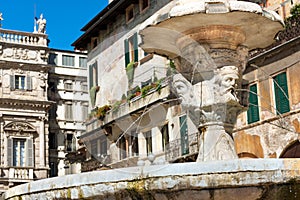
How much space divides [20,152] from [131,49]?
40.6 feet

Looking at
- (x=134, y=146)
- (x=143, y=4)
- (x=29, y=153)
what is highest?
(x=143, y=4)

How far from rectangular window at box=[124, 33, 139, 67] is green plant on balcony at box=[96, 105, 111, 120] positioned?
2.16m

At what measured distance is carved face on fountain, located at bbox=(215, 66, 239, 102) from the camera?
7.62 m

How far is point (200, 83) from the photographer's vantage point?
25.5 feet

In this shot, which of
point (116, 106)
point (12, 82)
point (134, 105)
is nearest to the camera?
point (134, 105)

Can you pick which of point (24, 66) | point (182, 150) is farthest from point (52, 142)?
point (182, 150)

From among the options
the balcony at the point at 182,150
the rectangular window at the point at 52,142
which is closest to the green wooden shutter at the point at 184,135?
the balcony at the point at 182,150

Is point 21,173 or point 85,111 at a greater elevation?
point 85,111

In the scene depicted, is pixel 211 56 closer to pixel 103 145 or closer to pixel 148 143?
pixel 148 143

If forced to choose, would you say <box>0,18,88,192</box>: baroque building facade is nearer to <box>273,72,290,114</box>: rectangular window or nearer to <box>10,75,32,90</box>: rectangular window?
<box>10,75,32,90</box>: rectangular window

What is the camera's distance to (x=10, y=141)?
116 feet

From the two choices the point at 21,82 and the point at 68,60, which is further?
the point at 68,60

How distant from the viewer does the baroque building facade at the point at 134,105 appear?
20.7 metres

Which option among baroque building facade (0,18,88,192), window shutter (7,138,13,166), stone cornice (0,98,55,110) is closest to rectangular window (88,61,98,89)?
baroque building facade (0,18,88,192)
